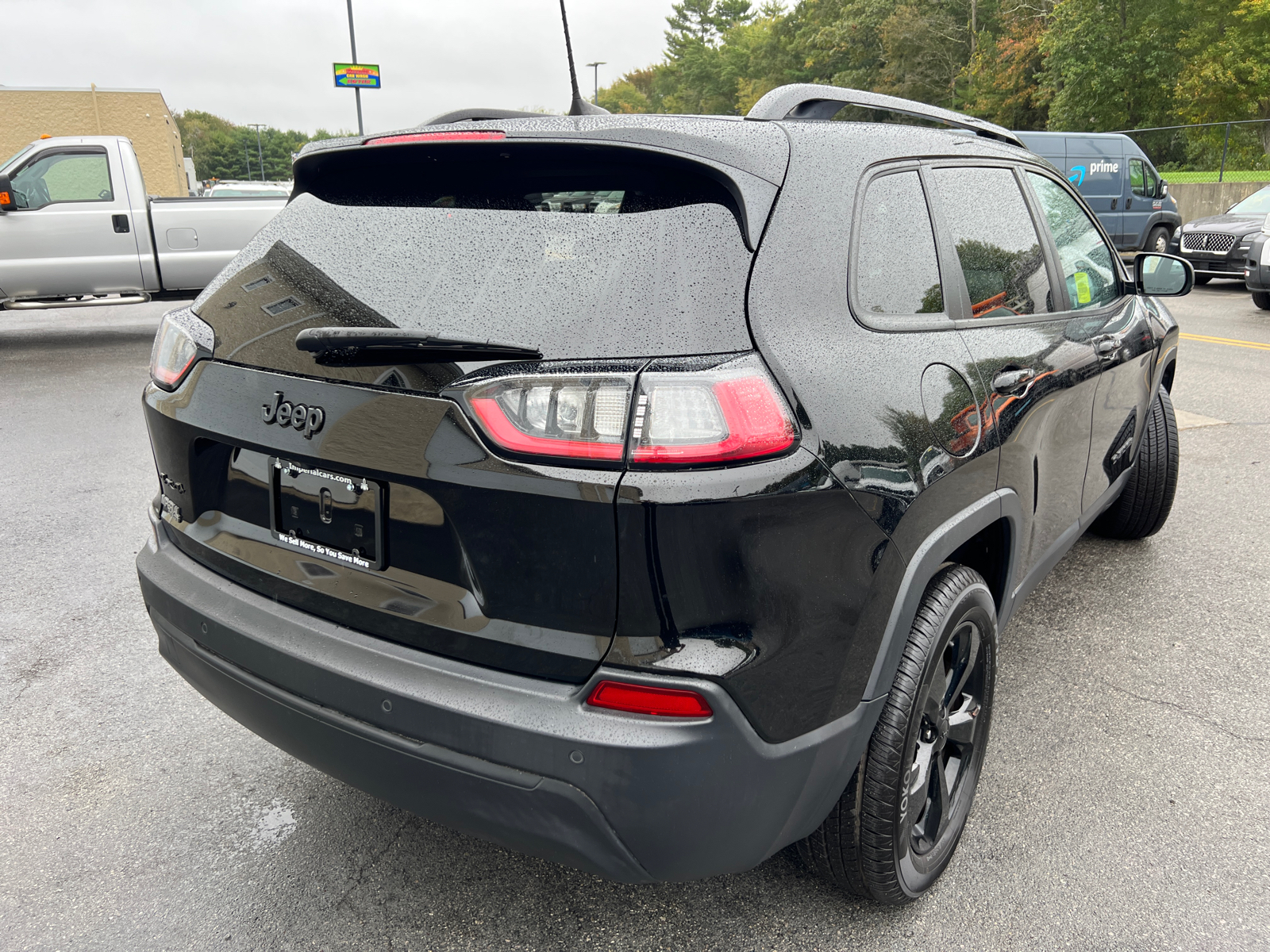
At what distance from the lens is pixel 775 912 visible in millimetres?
2072

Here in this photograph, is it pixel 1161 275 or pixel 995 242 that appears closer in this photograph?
pixel 995 242

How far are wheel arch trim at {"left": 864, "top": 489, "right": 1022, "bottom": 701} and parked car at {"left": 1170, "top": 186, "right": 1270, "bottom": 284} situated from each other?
48.4ft

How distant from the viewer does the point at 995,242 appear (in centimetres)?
250

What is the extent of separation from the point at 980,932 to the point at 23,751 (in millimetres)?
2660

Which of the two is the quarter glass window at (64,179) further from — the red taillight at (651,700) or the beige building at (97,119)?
the beige building at (97,119)

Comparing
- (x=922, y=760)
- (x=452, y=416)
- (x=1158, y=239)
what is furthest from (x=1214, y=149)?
(x=452, y=416)

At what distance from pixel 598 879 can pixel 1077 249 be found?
2.56 metres

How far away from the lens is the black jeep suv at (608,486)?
1.50 metres

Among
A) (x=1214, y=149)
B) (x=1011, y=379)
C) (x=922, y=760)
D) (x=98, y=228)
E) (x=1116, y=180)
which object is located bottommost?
(x=922, y=760)

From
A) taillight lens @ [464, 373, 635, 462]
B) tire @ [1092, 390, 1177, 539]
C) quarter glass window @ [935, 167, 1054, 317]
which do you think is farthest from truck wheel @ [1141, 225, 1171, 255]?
taillight lens @ [464, 373, 635, 462]

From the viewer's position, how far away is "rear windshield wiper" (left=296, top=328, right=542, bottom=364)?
1.58m

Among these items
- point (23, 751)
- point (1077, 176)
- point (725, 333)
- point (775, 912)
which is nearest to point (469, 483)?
point (725, 333)

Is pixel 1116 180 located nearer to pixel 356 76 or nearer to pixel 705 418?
pixel 356 76

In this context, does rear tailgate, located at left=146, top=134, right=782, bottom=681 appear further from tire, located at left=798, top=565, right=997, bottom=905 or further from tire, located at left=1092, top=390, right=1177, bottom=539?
tire, located at left=1092, top=390, right=1177, bottom=539
